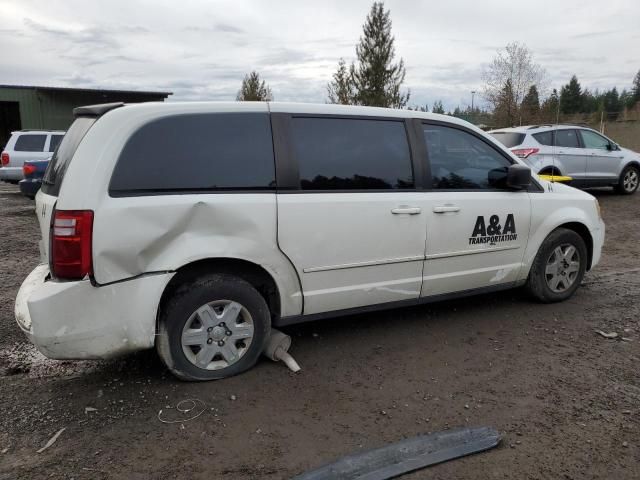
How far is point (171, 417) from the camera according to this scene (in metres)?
3.15

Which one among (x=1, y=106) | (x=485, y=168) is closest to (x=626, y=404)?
(x=485, y=168)

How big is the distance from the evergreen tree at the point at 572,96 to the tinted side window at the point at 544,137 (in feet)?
176

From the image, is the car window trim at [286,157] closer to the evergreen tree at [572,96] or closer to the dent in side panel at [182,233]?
the dent in side panel at [182,233]

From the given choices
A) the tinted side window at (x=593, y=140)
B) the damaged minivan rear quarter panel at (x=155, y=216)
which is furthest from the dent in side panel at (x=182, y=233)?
the tinted side window at (x=593, y=140)

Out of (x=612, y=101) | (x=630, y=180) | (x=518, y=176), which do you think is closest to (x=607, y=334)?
(x=518, y=176)

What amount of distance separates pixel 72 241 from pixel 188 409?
1.19 meters

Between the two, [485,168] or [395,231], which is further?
[485,168]

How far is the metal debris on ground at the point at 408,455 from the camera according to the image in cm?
264

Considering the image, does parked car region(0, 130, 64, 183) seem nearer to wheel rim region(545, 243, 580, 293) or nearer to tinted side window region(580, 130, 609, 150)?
tinted side window region(580, 130, 609, 150)

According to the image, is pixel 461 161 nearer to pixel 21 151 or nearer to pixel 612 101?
pixel 21 151

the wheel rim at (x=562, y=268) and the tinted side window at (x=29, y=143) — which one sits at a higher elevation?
the tinted side window at (x=29, y=143)

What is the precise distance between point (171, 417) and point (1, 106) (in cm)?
3241

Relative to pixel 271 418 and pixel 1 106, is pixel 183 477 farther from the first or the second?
pixel 1 106

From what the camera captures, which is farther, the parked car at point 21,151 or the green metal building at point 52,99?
the green metal building at point 52,99
